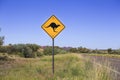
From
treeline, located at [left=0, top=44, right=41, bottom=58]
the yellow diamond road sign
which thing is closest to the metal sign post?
the yellow diamond road sign

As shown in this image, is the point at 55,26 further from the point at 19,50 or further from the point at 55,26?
the point at 19,50

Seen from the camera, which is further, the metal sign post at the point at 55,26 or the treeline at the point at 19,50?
the treeline at the point at 19,50

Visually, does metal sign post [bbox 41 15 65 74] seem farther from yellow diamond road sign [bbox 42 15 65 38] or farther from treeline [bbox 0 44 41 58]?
treeline [bbox 0 44 41 58]

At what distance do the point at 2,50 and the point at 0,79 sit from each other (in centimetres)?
4015

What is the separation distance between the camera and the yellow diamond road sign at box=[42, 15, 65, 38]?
18292mm

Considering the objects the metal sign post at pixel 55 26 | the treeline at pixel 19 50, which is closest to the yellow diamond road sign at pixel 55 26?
the metal sign post at pixel 55 26

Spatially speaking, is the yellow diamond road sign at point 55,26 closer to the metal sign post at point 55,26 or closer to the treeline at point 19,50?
the metal sign post at point 55,26

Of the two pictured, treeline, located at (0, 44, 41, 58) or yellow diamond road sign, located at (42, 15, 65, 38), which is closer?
yellow diamond road sign, located at (42, 15, 65, 38)

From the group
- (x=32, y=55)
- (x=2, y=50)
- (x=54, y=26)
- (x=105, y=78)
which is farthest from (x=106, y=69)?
(x=2, y=50)

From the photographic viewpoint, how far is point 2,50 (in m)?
53.5

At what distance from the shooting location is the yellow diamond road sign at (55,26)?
18.3 metres

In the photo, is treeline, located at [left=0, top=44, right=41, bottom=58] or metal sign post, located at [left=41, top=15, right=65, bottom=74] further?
treeline, located at [left=0, top=44, right=41, bottom=58]

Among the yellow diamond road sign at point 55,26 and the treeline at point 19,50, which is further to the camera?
the treeline at point 19,50

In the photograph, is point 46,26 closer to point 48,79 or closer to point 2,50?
point 48,79
